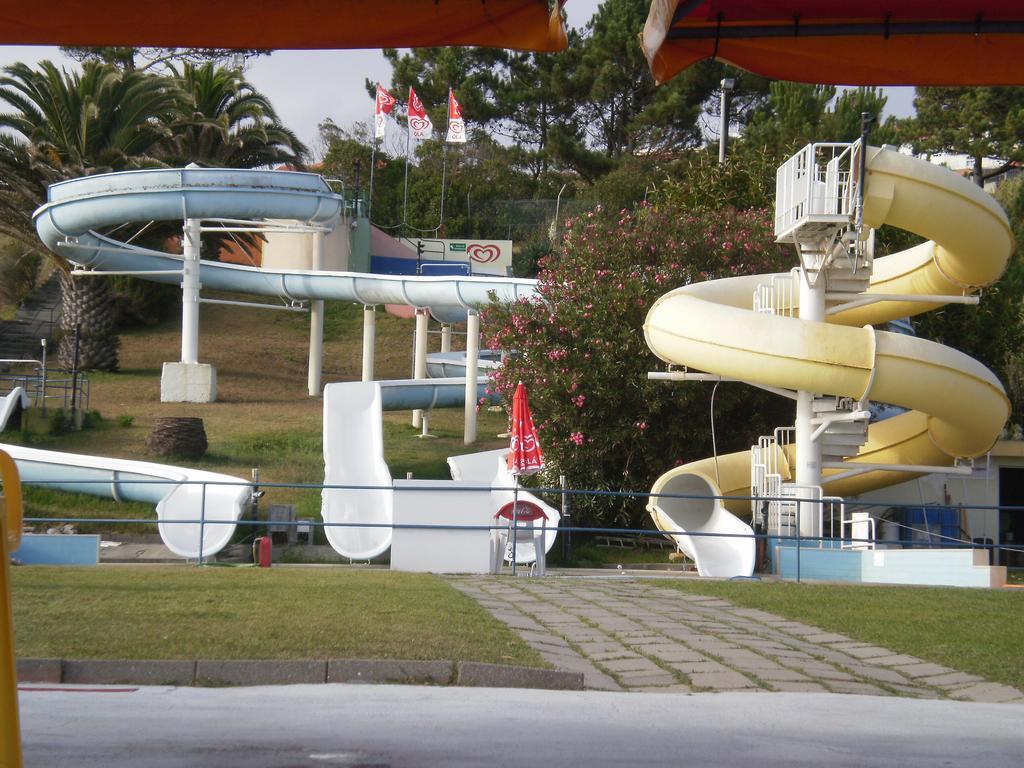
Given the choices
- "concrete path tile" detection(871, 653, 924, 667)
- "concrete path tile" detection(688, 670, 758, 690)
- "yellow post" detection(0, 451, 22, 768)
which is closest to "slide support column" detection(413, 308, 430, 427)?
"concrete path tile" detection(871, 653, 924, 667)

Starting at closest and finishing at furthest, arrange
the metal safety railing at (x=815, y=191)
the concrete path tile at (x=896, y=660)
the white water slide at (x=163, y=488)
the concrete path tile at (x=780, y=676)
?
the concrete path tile at (x=780, y=676), the concrete path tile at (x=896, y=660), the metal safety railing at (x=815, y=191), the white water slide at (x=163, y=488)

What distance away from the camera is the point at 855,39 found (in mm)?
4785

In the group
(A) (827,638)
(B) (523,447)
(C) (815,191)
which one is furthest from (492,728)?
(C) (815,191)

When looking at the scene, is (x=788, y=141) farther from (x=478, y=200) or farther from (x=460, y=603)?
(x=460, y=603)

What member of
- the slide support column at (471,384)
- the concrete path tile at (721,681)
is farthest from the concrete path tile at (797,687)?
the slide support column at (471,384)

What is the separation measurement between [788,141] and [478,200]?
22548 mm

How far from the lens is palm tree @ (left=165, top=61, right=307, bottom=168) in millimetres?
38000

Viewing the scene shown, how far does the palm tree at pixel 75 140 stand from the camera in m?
30.3

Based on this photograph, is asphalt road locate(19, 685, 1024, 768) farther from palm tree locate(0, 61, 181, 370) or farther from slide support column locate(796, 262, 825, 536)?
palm tree locate(0, 61, 181, 370)

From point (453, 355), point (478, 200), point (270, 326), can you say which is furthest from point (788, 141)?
point (478, 200)

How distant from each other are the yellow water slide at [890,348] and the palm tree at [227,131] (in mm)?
22617

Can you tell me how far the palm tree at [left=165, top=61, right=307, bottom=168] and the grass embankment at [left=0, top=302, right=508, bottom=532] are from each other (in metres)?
5.83

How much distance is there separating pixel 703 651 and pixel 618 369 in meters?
13.1

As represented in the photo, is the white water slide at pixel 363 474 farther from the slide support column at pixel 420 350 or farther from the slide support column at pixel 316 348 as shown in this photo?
the slide support column at pixel 316 348
